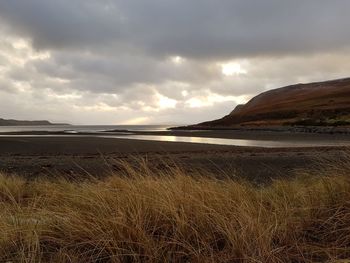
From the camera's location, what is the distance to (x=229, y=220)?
451 cm

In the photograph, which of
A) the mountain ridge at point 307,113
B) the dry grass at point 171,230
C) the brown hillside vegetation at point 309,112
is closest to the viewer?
the dry grass at point 171,230

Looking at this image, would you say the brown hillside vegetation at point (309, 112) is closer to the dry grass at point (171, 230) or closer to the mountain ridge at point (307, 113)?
the mountain ridge at point (307, 113)

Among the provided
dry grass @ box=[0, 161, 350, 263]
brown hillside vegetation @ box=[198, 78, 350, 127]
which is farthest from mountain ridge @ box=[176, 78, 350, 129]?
dry grass @ box=[0, 161, 350, 263]

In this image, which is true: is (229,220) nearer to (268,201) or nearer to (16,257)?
(268,201)

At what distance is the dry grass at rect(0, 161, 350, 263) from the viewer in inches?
149

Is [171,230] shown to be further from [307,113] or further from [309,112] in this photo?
[309,112]

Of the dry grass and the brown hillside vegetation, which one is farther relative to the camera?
the brown hillside vegetation

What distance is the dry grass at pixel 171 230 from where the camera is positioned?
3783mm

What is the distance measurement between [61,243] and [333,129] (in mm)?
55037

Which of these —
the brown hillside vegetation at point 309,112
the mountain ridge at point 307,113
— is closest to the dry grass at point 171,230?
the mountain ridge at point 307,113

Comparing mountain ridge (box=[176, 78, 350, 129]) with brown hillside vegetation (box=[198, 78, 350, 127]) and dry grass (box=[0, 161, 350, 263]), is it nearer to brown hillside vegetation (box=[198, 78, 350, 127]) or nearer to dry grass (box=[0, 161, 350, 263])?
brown hillside vegetation (box=[198, 78, 350, 127])

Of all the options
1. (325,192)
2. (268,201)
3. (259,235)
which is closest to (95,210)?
(259,235)

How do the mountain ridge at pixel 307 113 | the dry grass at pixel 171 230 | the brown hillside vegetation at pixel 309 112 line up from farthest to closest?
the brown hillside vegetation at pixel 309 112, the mountain ridge at pixel 307 113, the dry grass at pixel 171 230

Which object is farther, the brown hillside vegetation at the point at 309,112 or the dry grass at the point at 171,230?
the brown hillside vegetation at the point at 309,112
